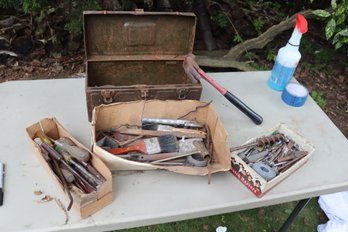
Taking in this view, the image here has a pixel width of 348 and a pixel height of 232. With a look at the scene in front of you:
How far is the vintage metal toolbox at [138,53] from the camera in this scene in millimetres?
1093

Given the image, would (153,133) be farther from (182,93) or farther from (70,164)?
(70,164)

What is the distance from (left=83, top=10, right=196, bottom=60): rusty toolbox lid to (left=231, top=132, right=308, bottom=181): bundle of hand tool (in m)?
0.43

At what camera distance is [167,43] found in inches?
49.0

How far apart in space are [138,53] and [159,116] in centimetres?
28

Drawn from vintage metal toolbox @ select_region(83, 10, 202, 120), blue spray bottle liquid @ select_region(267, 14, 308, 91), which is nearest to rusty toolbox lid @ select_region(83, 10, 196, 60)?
vintage metal toolbox @ select_region(83, 10, 202, 120)

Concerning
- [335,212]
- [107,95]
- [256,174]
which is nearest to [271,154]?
[256,174]

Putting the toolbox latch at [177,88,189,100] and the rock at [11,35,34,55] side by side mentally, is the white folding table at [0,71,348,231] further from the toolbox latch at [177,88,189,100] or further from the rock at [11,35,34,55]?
the rock at [11,35,34,55]

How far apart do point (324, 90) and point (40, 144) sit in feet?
6.52

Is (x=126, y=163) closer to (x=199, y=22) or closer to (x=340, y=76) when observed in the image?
(x=199, y=22)

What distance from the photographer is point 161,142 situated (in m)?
1.02

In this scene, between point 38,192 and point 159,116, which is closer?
point 38,192

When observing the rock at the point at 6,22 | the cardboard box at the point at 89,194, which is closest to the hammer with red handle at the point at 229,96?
the cardboard box at the point at 89,194

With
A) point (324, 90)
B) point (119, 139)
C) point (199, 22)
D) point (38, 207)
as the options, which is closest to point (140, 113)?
point (119, 139)

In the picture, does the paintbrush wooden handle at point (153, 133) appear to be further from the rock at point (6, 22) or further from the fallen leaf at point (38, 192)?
the rock at point (6, 22)
